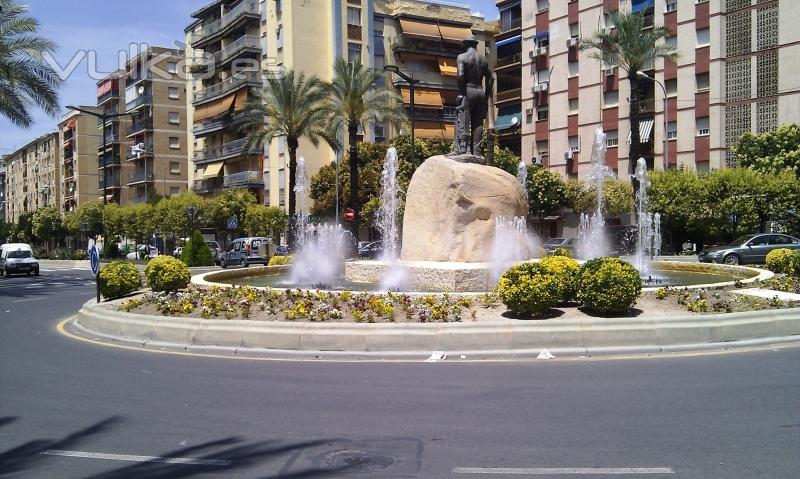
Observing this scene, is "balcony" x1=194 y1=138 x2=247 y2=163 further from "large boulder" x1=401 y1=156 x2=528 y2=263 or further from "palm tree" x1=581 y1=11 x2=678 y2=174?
"large boulder" x1=401 y1=156 x2=528 y2=263

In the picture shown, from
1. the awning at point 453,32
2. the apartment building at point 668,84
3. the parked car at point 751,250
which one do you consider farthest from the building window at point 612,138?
the parked car at point 751,250

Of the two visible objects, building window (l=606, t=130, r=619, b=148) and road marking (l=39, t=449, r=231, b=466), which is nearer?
road marking (l=39, t=449, r=231, b=466)

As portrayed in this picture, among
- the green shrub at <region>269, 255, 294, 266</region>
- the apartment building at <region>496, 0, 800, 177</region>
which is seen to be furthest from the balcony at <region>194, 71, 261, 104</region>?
the green shrub at <region>269, 255, 294, 266</region>

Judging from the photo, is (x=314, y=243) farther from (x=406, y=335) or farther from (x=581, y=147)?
(x=581, y=147)

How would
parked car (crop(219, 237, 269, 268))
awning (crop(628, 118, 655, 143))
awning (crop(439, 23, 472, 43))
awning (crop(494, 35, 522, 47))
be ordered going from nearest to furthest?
parked car (crop(219, 237, 269, 268))
awning (crop(628, 118, 655, 143))
awning (crop(494, 35, 522, 47))
awning (crop(439, 23, 472, 43))

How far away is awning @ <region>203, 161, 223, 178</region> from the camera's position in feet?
229

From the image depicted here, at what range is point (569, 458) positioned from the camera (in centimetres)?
576

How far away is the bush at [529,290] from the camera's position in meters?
11.6

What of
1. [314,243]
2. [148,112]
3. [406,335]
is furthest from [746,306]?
[148,112]

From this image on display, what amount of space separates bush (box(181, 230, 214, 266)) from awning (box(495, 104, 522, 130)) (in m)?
32.3

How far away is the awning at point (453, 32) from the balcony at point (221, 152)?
20843mm

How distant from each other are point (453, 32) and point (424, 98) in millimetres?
7814

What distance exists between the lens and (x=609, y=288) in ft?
38.0

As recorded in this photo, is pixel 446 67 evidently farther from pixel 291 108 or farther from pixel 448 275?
pixel 448 275
